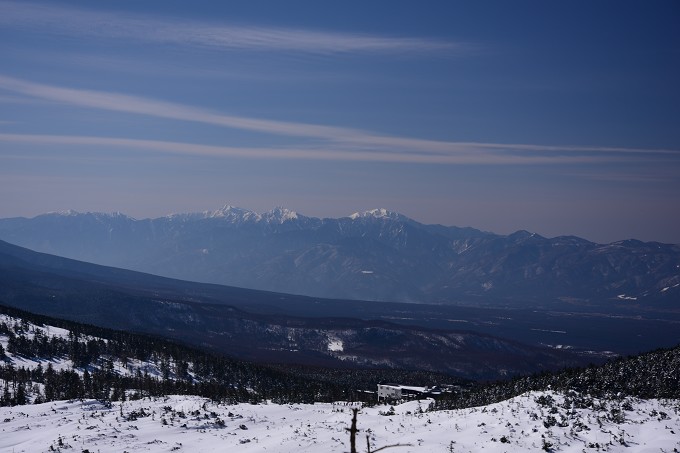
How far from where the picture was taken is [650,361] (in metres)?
82.6

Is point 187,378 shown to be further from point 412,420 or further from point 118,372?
point 412,420

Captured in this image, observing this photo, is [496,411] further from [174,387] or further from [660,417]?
[174,387]

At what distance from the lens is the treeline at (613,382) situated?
73.6 metres

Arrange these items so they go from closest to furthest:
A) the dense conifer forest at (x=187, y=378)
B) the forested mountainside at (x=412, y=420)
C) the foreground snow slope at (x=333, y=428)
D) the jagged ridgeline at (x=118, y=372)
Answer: the foreground snow slope at (x=333, y=428)
the forested mountainside at (x=412, y=420)
the dense conifer forest at (x=187, y=378)
the jagged ridgeline at (x=118, y=372)

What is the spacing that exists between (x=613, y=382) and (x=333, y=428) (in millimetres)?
31109

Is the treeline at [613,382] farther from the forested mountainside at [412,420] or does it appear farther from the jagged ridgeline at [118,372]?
the jagged ridgeline at [118,372]

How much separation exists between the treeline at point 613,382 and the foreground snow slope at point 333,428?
4.65 m

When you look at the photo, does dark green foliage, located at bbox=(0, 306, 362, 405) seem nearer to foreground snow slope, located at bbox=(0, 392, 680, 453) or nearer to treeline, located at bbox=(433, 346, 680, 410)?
foreground snow slope, located at bbox=(0, 392, 680, 453)

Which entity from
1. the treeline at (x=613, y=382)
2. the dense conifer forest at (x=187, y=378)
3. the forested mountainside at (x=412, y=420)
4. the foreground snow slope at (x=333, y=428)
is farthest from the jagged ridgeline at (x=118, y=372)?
the treeline at (x=613, y=382)

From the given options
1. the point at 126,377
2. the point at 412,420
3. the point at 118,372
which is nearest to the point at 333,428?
the point at 412,420

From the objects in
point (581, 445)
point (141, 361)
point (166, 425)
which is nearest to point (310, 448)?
Result: point (166, 425)

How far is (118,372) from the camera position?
5620 inches

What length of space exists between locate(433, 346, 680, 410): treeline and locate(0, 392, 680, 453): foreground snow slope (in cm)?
465

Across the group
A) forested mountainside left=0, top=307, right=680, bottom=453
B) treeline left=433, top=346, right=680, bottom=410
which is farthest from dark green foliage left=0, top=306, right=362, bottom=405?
treeline left=433, top=346, right=680, bottom=410
